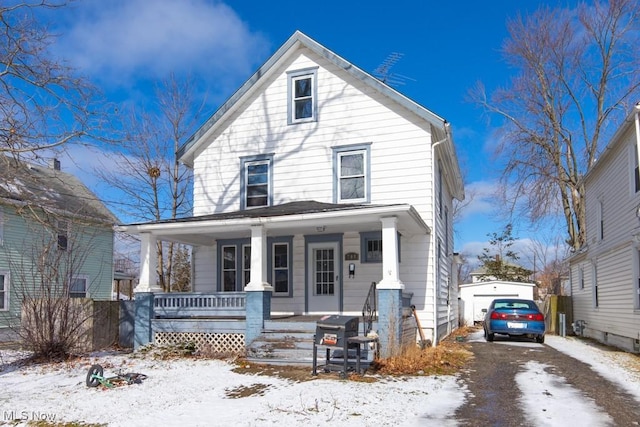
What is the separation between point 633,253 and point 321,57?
9.62 m

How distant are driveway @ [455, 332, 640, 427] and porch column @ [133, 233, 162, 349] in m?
7.44

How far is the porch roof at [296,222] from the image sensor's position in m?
11.4

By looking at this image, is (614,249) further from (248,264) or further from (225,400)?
(225,400)

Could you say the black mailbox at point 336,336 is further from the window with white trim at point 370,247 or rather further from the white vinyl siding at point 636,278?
the white vinyl siding at point 636,278

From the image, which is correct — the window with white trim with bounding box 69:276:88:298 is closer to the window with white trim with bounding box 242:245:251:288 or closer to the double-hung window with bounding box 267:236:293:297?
the window with white trim with bounding box 242:245:251:288

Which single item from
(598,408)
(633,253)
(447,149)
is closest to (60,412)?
(598,408)

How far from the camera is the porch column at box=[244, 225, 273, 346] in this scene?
11.8m

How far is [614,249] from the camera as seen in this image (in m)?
15.3

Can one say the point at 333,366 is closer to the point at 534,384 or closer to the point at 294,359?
the point at 294,359

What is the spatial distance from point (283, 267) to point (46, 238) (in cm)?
1125

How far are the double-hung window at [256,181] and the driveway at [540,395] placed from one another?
7152 millimetres

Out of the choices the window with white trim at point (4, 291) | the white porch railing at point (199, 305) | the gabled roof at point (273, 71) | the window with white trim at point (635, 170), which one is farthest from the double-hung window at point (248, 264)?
the window with white trim at point (4, 291)

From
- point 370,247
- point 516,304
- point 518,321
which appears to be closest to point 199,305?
point 370,247

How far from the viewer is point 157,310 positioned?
1303cm
